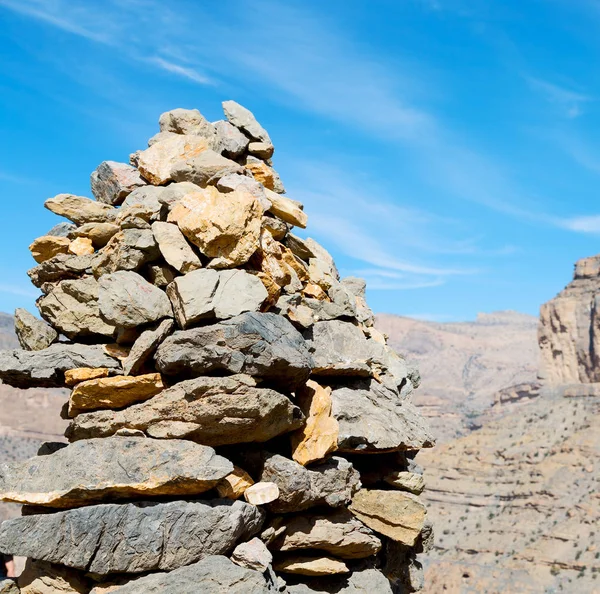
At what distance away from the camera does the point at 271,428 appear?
729 centimetres

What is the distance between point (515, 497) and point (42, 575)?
5696 centimetres

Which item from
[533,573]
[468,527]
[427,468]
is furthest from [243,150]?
[427,468]

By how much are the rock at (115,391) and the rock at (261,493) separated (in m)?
1.41

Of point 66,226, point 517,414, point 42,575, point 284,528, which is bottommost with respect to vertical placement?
point 42,575

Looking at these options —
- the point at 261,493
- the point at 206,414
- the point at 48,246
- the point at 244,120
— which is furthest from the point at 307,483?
the point at 244,120

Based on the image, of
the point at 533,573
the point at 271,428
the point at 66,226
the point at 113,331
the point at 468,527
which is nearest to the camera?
the point at 271,428

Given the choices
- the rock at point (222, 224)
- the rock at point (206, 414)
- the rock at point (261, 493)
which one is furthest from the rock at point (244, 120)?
the rock at point (261, 493)

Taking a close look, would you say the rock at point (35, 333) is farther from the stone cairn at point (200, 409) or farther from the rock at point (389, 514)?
the rock at point (389, 514)

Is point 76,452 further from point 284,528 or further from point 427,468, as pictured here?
point 427,468

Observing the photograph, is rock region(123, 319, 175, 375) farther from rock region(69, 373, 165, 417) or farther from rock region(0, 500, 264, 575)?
rock region(0, 500, 264, 575)

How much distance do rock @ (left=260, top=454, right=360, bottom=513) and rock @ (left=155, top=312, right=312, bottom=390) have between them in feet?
3.23

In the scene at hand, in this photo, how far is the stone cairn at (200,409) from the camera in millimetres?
6520

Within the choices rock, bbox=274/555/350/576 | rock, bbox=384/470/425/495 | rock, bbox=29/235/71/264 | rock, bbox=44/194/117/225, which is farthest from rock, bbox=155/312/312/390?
rock, bbox=44/194/117/225

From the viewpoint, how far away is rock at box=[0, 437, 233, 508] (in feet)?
21.3
